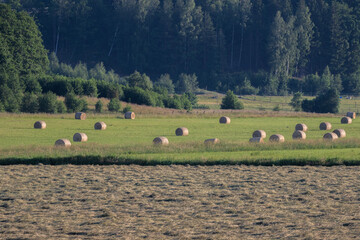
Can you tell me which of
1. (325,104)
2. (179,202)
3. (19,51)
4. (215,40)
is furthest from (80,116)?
(215,40)

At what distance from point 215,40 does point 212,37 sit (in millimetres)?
1059

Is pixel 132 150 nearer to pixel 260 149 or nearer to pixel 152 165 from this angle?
pixel 152 165

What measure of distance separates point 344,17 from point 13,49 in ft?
289

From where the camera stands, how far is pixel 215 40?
14225 centimetres

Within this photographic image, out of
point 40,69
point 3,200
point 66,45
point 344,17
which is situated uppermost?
point 344,17

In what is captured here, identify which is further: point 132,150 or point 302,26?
point 302,26

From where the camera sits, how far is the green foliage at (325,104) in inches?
3366

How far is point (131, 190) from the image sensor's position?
73.6 feet

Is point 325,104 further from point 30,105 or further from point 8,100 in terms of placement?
point 8,100

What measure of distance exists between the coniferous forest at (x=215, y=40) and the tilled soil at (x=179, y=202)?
93424mm

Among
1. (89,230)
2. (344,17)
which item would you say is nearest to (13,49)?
(89,230)

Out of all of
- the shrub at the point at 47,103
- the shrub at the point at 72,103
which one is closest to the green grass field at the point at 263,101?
the shrub at the point at 72,103

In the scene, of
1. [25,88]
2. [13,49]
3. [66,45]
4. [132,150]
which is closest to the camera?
[132,150]

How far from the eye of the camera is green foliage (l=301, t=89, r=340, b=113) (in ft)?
281
